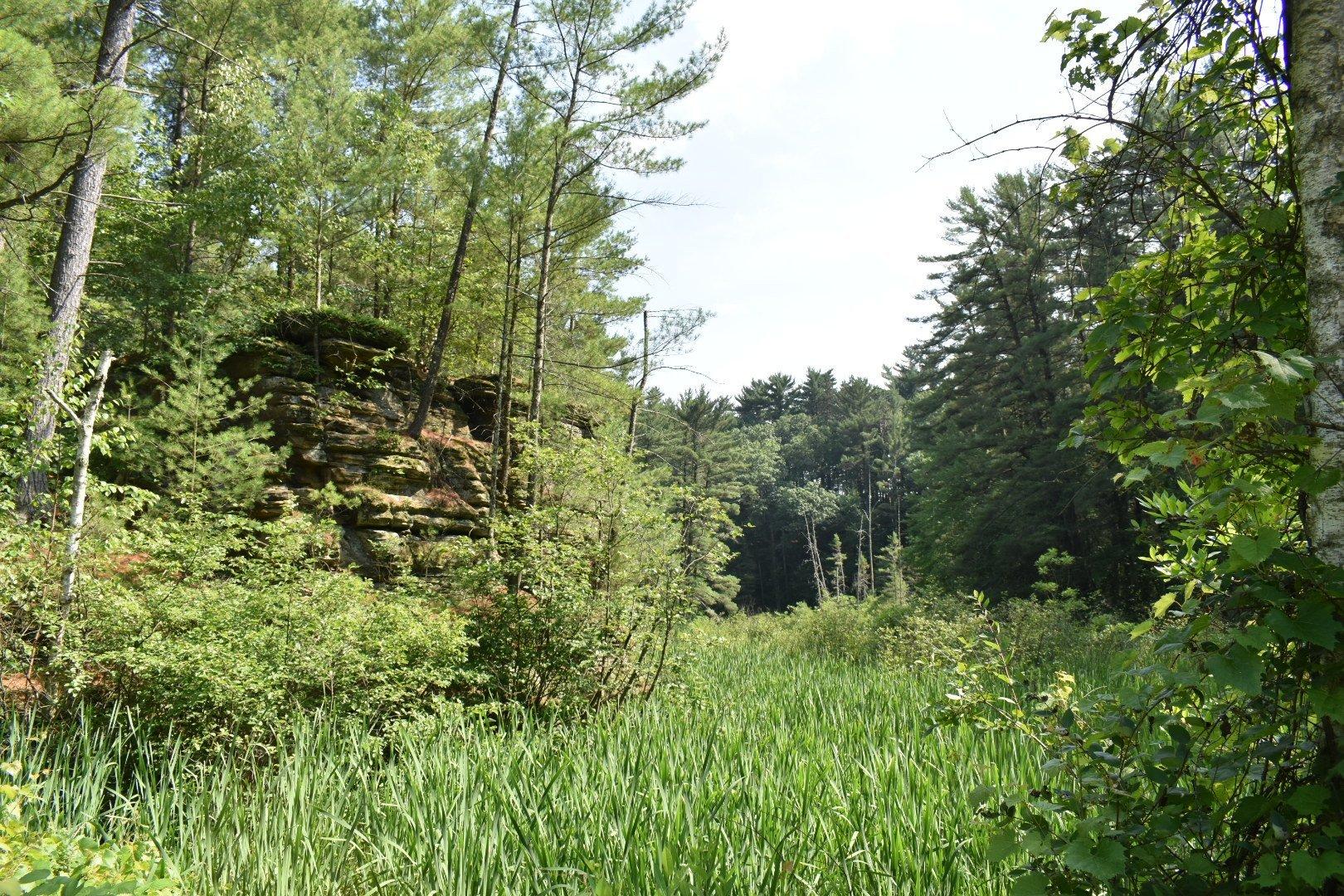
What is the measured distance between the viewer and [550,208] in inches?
384

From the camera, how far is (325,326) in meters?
10.6

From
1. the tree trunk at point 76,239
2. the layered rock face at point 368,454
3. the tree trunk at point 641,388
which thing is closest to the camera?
the tree trunk at point 76,239

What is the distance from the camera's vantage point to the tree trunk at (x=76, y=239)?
573 centimetres

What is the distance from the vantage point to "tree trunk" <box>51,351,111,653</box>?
14.1 feet

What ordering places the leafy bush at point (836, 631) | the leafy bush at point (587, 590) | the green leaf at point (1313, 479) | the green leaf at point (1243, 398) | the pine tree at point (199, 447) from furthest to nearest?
the leafy bush at point (836, 631)
the pine tree at point (199, 447)
the leafy bush at point (587, 590)
the green leaf at point (1313, 479)
the green leaf at point (1243, 398)

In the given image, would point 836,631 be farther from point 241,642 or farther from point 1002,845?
point 1002,845

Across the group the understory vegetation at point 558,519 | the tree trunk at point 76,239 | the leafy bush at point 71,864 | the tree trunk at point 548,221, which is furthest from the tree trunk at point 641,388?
the leafy bush at point 71,864

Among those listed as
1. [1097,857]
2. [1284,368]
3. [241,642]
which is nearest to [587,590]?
[241,642]

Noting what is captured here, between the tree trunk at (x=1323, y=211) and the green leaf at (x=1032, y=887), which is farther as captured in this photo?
the green leaf at (x=1032, y=887)

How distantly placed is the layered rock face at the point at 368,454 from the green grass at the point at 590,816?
5.03 m

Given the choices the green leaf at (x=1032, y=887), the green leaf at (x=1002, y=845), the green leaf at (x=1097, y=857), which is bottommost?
the green leaf at (x=1032, y=887)

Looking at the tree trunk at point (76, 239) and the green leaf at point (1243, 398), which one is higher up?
the tree trunk at point (76, 239)

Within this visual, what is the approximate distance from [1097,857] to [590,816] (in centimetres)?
194

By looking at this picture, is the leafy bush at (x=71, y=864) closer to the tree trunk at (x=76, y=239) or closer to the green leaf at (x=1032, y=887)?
the green leaf at (x=1032, y=887)
